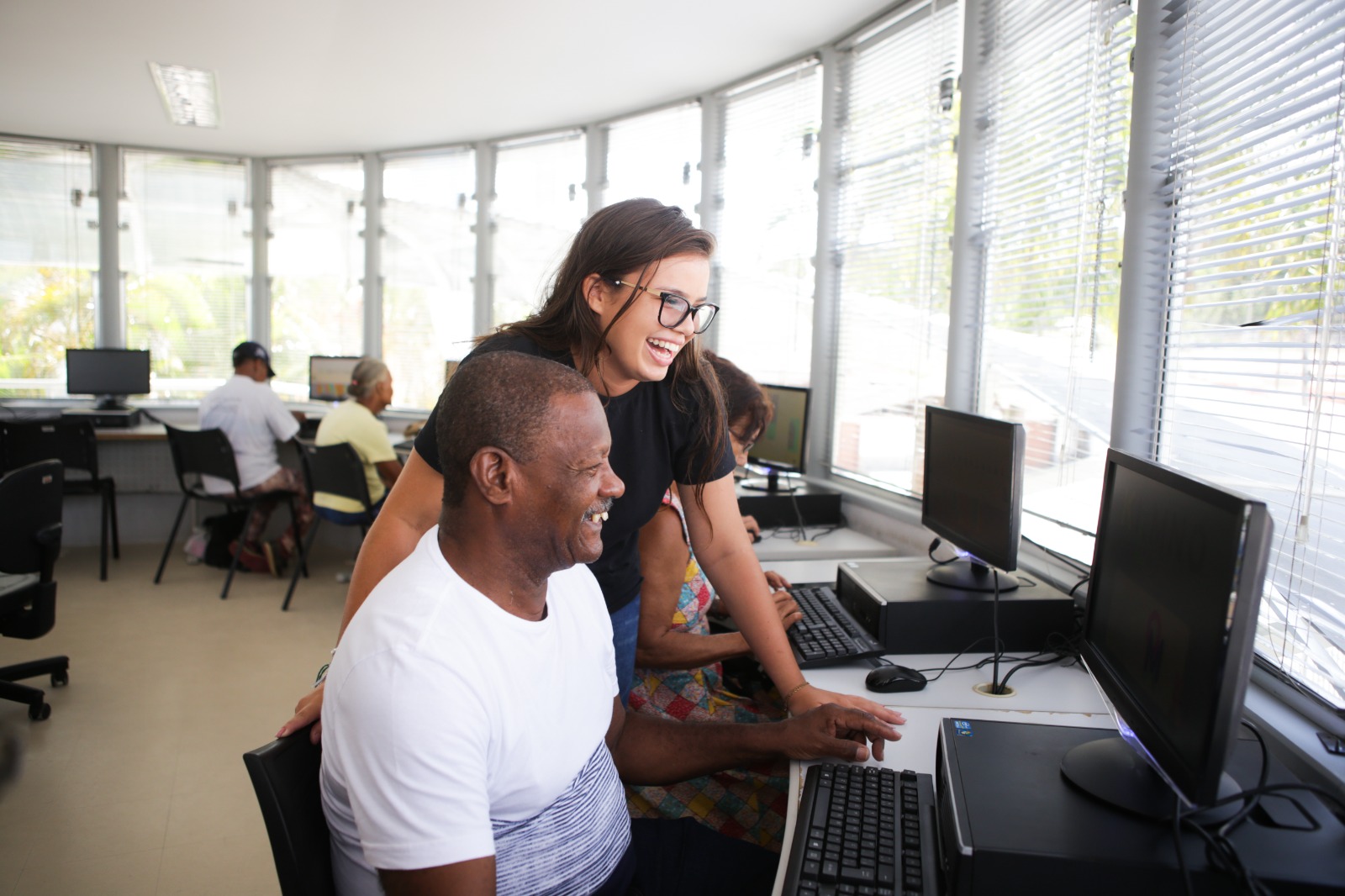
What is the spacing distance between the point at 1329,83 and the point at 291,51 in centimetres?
427

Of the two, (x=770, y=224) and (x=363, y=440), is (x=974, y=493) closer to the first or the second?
(x=770, y=224)

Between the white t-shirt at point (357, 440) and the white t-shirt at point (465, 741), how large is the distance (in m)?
3.52

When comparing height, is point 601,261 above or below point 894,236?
below

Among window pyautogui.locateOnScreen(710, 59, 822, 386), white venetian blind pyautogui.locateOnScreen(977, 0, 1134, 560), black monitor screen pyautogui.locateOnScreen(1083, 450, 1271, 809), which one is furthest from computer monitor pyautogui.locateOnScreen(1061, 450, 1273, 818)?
window pyautogui.locateOnScreen(710, 59, 822, 386)

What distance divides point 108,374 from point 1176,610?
22.0ft

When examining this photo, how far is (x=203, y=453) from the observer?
480 centimetres

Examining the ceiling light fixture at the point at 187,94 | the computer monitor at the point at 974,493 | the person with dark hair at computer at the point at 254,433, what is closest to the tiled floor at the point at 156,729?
the person with dark hair at computer at the point at 254,433

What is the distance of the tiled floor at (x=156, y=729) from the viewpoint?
2289mm

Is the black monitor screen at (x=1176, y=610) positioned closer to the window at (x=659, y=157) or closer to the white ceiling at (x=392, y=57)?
the white ceiling at (x=392, y=57)

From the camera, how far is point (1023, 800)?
1021mm

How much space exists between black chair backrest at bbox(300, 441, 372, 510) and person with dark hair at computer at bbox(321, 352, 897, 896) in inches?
129

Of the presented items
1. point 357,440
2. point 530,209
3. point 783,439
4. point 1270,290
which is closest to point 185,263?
point 530,209

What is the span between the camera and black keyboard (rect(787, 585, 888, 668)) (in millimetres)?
1785

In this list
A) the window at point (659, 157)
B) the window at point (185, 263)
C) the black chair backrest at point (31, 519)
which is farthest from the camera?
the window at point (185, 263)
